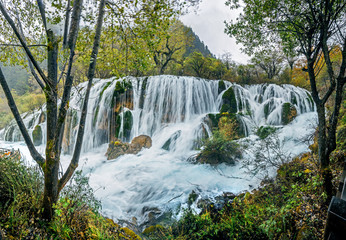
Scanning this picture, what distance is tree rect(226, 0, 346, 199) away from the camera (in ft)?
9.32

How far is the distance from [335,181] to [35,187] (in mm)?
5314

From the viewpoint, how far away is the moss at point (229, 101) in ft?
42.7

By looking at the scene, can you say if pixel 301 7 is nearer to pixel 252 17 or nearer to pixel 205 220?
pixel 252 17

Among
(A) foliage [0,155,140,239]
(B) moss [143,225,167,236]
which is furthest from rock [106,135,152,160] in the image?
(A) foliage [0,155,140,239]

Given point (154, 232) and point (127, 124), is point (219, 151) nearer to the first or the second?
point (154, 232)

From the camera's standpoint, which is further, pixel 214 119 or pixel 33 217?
pixel 214 119

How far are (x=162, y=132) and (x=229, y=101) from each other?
229 inches

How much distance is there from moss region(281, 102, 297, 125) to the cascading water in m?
0.23

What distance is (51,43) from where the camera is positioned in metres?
2.48

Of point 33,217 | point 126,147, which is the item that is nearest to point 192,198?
point 33,217

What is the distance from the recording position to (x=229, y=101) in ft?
44.3

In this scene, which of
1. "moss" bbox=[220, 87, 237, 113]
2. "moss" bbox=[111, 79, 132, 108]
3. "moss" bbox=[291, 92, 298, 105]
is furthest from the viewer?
"moss" bbox=[291, 92, 298, 105]

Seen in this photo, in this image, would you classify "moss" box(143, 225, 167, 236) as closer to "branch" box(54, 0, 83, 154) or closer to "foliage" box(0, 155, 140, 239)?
"foliage" box(0, 155, 140, 239)

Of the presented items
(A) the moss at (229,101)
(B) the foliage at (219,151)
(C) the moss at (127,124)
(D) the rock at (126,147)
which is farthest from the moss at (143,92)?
(B) the foliage at (219,151)
